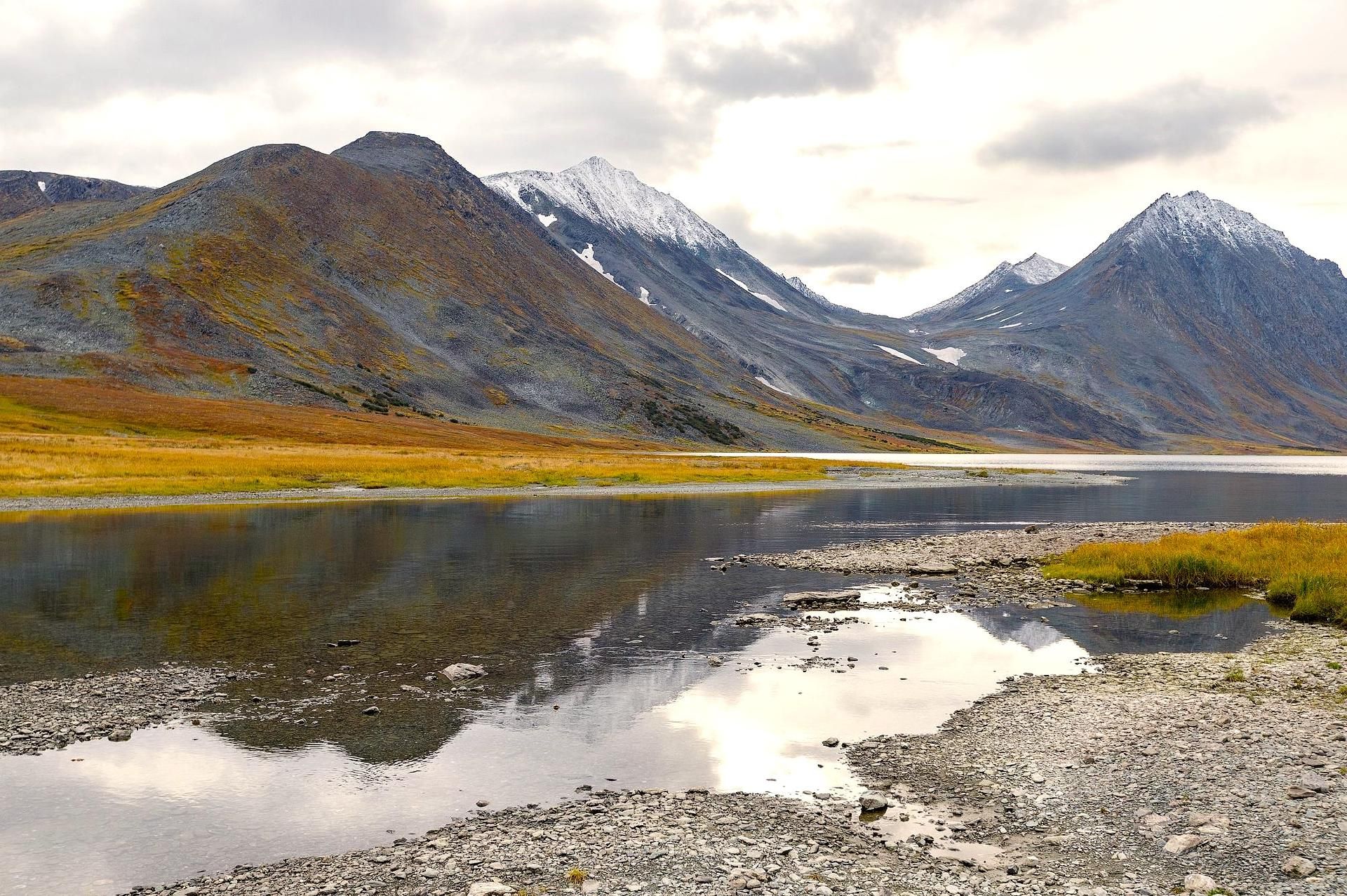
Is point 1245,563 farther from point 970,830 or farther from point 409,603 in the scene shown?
point 409,603

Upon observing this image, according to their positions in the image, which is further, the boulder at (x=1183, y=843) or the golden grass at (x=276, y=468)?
the golden grass at (x=276, y=468)

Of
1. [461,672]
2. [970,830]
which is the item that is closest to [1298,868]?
[970,830]

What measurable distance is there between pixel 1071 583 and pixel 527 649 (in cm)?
2334

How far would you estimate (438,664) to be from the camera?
82.0 ft

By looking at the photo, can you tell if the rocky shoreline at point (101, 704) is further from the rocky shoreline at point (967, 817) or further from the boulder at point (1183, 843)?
the boulder at point (1183, 843)

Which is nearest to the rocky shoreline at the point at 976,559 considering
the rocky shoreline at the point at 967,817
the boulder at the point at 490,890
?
the rocky shoreline at the point at 967,817

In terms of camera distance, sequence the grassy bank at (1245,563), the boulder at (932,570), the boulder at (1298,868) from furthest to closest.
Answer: the boulder at (932,570), the grassy bank at (1245,563), the boulder at (1298,868)

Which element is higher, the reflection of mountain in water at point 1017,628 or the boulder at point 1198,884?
the boulder at point 1198,884

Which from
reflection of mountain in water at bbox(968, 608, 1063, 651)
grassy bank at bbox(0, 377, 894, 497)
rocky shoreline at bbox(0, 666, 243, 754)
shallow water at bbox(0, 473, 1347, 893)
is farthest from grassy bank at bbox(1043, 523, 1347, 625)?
grassy bank at bbox(0, 377, 894, 497)

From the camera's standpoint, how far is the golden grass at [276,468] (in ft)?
265

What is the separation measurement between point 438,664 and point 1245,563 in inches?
1284

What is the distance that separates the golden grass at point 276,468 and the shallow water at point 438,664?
87.2 feet

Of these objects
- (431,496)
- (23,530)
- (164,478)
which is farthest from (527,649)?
(164,478)

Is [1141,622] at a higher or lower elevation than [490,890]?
lower
